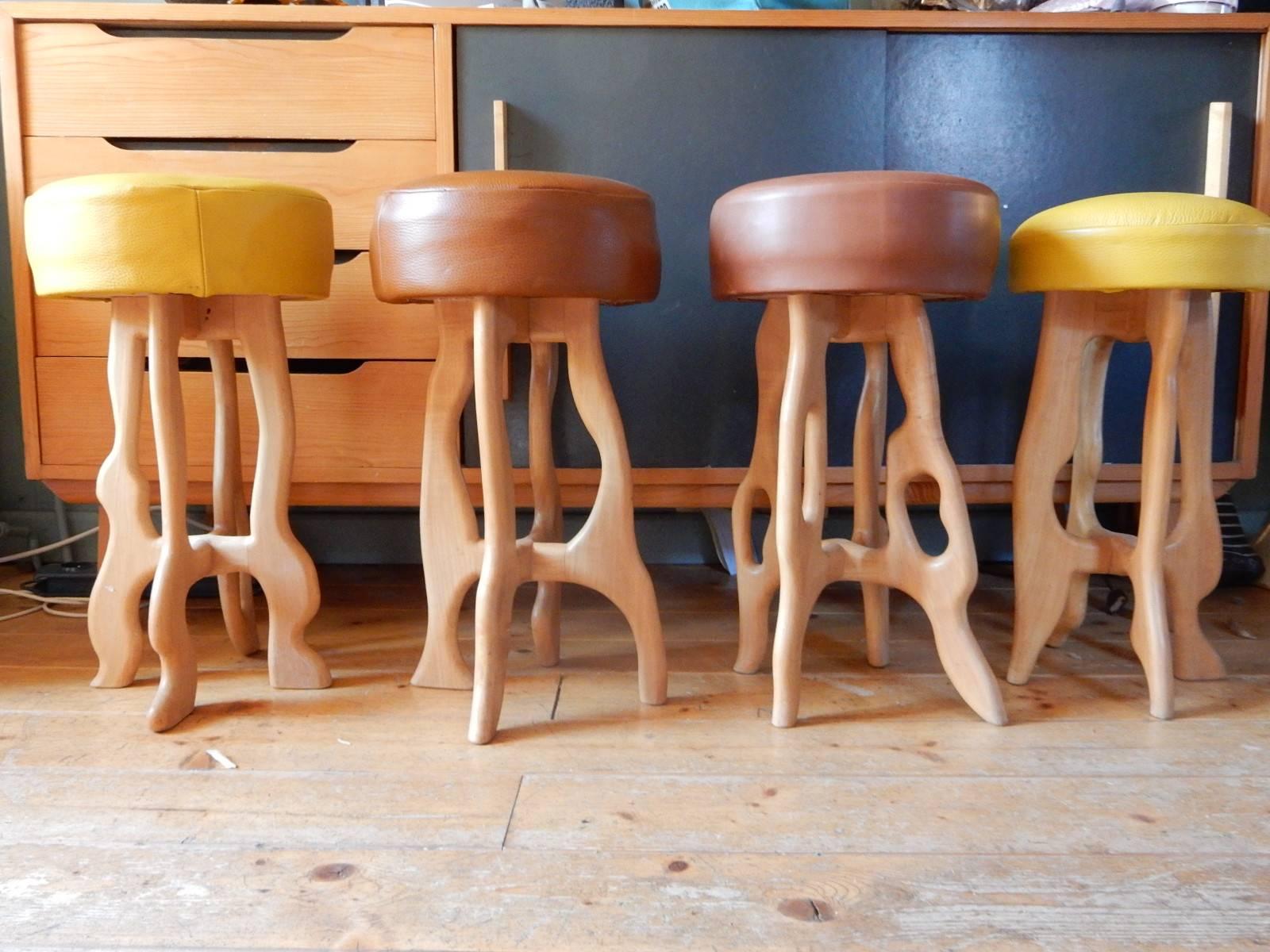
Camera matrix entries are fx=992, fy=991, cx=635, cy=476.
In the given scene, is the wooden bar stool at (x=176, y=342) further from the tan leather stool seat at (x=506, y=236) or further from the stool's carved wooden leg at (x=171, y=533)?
the tan leather stool seat at (x=506, y=236)

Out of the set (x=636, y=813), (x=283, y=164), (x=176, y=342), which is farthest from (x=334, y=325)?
(x=636, y=813)

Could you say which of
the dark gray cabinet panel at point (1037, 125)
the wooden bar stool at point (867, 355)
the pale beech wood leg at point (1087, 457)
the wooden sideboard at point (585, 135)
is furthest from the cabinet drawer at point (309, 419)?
the pale beech wood leg at point (1087, 457)

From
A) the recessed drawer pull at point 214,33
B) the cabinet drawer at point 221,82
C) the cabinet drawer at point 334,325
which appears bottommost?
the cabinet drawer at point 334,325

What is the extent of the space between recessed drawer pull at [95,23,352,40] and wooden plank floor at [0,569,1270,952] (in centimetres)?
93

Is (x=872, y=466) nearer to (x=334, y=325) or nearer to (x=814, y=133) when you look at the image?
(x=814, y=133)

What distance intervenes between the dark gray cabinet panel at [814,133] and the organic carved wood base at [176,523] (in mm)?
450

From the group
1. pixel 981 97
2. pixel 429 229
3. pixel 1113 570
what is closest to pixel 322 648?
pixel 429 229

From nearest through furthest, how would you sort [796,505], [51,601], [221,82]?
[796,505], [221,82], [51,601]

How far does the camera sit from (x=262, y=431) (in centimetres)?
126

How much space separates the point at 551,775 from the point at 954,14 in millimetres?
1269

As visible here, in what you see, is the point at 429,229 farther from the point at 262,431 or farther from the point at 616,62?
the point at 616,62

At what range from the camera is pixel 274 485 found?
4.13ft

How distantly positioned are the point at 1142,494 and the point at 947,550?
10.8 inches

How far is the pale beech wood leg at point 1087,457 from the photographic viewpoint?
1.39m
